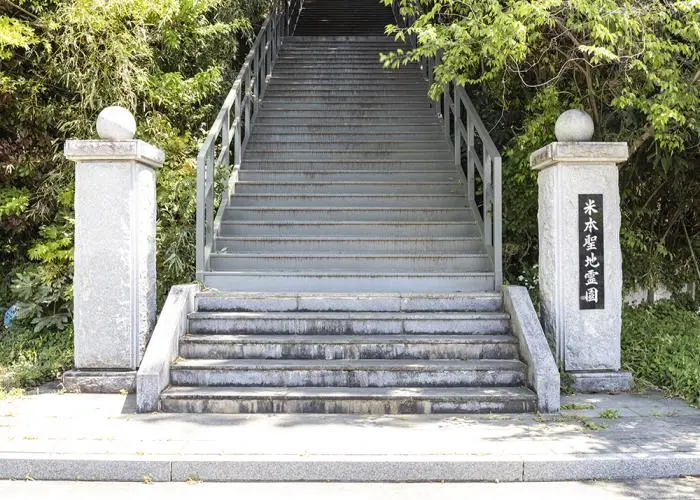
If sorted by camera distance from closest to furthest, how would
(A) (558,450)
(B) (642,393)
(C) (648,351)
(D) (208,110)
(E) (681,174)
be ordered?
1. (A) (558,450)
2. (B) (642,393)
3. (C) (648,351)
4. (E) (681,174)
5. (D) (208,110)

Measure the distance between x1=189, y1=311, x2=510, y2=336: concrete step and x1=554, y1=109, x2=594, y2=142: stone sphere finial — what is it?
6.04 ft

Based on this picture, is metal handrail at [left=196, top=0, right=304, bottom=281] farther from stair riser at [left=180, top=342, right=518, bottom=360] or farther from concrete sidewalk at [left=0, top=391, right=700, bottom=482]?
concrete sidewalk at [left=0, top=391, right=700, bottom=482]

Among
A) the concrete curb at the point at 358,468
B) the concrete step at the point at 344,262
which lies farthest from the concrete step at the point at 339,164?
the concrete curb at the point at 358,468

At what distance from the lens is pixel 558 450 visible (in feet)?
14.0

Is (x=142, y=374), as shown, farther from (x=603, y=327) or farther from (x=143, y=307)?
(x=603, y=327)

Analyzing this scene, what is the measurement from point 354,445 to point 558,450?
1415mm

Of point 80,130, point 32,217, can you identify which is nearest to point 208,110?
point 80,130

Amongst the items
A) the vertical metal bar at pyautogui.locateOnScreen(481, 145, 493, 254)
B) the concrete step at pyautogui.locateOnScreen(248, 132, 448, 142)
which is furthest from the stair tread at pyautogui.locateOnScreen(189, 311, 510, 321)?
the concrete step at pyautogui.locateOnScreen(248, 132, 448, 142)

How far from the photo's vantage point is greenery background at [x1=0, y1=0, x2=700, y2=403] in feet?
20.3

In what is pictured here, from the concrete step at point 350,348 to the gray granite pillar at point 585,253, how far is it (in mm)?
625

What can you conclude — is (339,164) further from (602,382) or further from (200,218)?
(602,382)

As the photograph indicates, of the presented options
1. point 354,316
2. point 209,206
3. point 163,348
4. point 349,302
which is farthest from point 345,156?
point 163,348

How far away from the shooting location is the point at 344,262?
720 centimetres

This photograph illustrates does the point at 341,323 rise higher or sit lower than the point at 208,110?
lower
